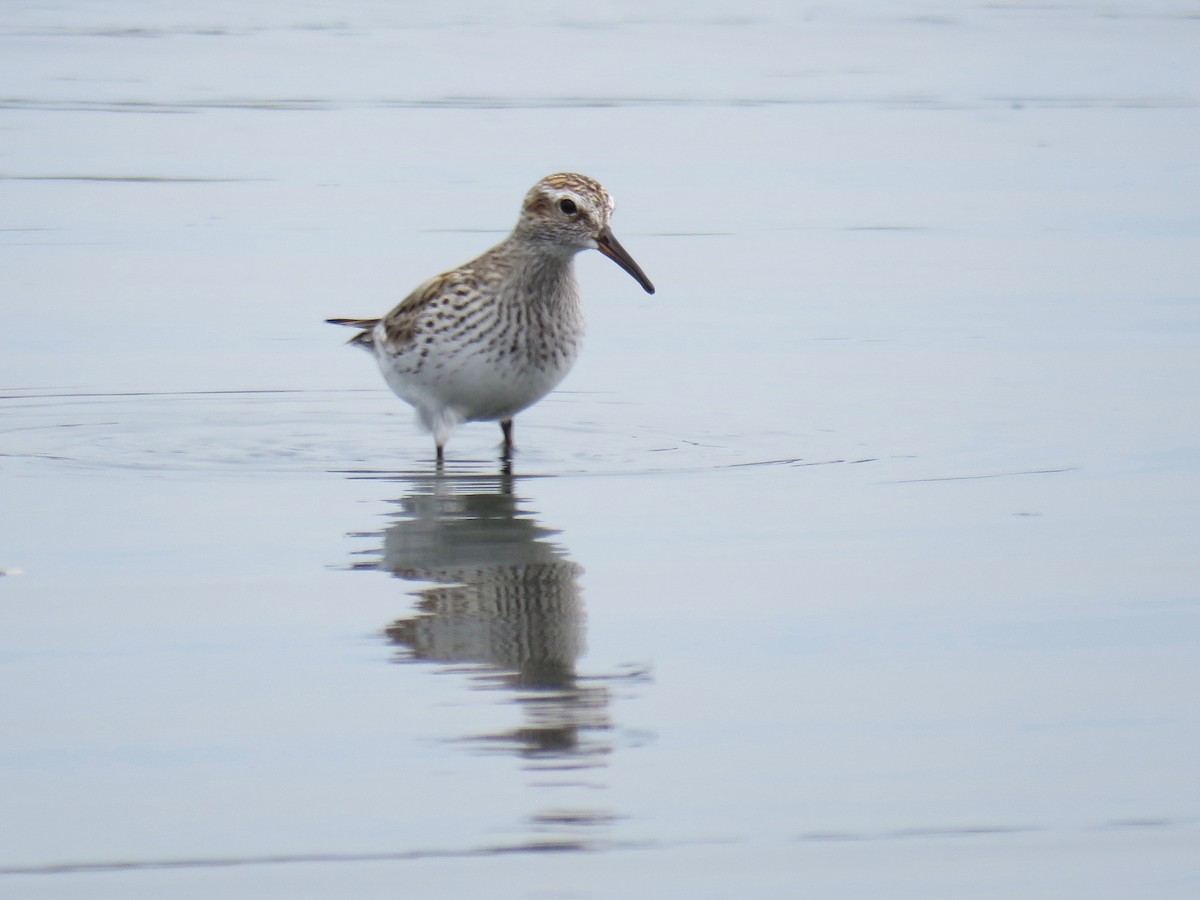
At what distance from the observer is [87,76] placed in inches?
784

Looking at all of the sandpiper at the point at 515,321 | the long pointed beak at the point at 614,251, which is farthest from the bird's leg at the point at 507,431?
the long pointed beak at the point at 614,251

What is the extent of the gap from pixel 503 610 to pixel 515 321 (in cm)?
288

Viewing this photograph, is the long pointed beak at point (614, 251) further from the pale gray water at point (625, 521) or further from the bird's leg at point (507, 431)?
the bird's leg at point (507, 431)

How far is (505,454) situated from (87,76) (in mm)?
12078

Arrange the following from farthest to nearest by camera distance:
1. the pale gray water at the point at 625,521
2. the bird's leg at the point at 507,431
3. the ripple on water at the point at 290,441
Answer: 1. the bird's leg at the point at 507,431
2. the ripple on water at the point at 290,441
3. the pale gray water at the point at 625,521

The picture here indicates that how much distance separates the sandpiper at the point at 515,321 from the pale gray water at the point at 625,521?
0.93 feet

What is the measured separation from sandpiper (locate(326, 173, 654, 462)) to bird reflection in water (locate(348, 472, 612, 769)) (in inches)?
31.7

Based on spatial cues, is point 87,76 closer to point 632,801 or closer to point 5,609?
point 5,609

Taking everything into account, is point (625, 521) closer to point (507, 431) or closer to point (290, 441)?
point (507, 431)

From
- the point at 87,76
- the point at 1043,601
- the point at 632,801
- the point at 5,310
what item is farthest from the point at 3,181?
the point at 632,801

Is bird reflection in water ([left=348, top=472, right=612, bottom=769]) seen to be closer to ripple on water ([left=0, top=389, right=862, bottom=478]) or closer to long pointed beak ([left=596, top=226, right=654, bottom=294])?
ripple on water ([left=0, top=389, right=862, bottom=478])

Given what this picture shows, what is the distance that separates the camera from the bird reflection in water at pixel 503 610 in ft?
17.5

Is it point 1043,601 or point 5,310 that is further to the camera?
point 5,310

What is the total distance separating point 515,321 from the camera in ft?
29.8
